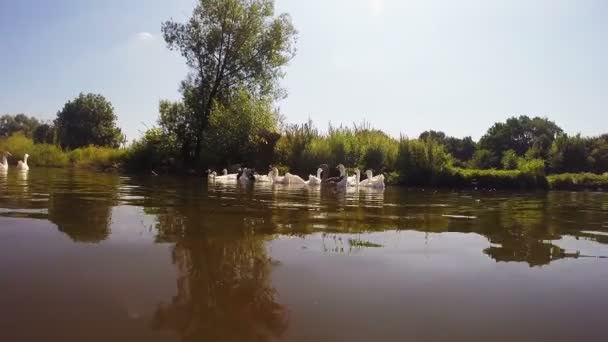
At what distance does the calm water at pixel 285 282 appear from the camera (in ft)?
8.23

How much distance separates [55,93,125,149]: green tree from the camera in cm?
6862

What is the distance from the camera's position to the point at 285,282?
3.38m

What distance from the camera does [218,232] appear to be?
5.25m

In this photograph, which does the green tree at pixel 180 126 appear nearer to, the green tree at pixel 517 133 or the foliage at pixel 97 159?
the foliage at pixel 97 159

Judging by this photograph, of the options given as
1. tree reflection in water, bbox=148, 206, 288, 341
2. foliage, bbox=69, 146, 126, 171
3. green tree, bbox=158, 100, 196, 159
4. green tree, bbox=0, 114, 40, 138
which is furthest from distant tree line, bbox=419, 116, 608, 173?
green tree, bbox=0, 114, 40, 138

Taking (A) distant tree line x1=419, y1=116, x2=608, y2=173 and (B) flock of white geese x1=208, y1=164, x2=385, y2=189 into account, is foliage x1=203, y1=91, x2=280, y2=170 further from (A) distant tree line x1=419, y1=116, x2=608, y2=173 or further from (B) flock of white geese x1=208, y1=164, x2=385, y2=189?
(A) distant tree line x1=419, y1=116, x2=608, y2=173

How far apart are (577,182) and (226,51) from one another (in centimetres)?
2491

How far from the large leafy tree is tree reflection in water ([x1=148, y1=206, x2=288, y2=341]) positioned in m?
27.7

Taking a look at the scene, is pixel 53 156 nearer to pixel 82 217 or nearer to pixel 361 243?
pixel 82 217

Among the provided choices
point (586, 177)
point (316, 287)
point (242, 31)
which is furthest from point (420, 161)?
point (316, 287)

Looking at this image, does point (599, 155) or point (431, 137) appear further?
point (599, 155)

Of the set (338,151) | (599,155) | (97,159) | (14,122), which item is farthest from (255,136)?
(14,122)

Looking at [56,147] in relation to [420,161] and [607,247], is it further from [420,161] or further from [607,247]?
[607,247]

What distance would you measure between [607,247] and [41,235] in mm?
6580
